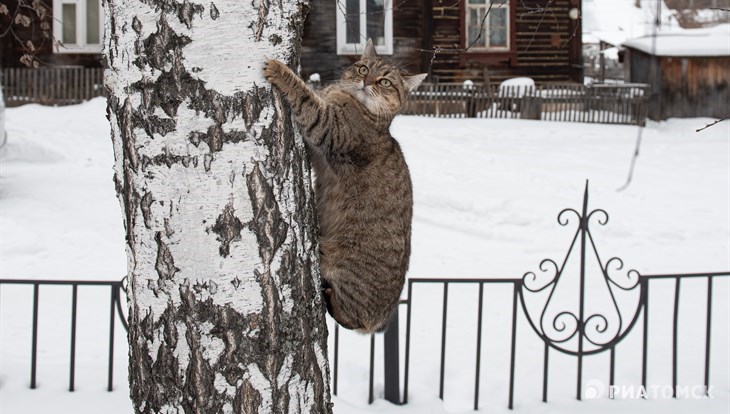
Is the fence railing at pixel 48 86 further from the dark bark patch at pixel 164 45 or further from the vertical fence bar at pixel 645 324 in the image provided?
the dark bark patch at pixel 164 45

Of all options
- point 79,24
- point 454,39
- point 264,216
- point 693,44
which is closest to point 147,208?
point 264,216

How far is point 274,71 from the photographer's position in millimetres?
2281

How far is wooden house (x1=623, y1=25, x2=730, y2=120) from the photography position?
697 inches

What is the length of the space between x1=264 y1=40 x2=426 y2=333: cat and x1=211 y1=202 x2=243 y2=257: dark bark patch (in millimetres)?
726

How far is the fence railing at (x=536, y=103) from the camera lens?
1778 centimetres

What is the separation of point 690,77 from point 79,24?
12999 mm

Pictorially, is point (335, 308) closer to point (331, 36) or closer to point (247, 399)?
point (247, 399)

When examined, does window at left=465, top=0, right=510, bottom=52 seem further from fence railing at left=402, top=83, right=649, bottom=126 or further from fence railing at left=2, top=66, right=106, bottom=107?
fence railing at left=2, top=66, right=106, bottom=107

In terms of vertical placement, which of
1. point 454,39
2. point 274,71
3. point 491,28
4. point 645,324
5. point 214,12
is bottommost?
point 645,324

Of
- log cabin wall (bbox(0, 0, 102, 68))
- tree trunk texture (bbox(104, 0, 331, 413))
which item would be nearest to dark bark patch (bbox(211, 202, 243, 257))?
tree trunk texture (bbox(104, 0, 331, 413))

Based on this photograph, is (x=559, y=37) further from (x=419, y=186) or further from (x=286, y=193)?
(x=286, y=193)

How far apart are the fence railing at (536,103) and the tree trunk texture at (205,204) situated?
15.6 m

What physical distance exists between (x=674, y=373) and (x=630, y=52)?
1620 centimetres

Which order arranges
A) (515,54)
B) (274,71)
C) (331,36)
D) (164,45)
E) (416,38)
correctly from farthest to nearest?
(515,54)
(416,38)
(331,36)
(274,71)
(164,45)
